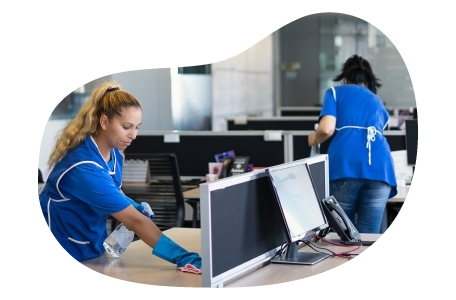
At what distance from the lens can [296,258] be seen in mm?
2701

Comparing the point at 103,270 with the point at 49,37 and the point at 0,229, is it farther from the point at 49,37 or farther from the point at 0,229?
the point at 49,37

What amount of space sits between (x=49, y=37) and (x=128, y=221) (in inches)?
25.0

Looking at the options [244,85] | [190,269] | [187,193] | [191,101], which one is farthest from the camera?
[244,85]

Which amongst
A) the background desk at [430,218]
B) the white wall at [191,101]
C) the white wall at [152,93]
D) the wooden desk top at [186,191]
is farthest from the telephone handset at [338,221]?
the white wall at [191,101]

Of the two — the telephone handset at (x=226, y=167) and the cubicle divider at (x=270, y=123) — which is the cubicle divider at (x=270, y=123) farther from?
the telephone handset at (x=226, y=167)

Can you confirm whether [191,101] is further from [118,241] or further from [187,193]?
[118,241]

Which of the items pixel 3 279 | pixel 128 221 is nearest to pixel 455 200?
pixel 128 221

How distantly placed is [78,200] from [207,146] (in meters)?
2.72

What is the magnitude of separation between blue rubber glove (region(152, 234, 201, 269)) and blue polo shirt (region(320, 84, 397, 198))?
168cm

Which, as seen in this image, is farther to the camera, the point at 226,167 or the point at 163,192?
the point at 226,167

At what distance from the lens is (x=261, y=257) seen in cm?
258

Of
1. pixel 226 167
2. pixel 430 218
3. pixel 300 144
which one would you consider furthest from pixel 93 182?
pixel 300 144

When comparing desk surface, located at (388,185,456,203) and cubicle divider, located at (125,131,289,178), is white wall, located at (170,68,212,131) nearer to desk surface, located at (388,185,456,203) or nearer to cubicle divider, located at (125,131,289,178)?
cubicle divider, located at (125,131,289,178)

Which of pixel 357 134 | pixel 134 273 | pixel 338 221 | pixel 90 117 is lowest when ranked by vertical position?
pixel 134 273
